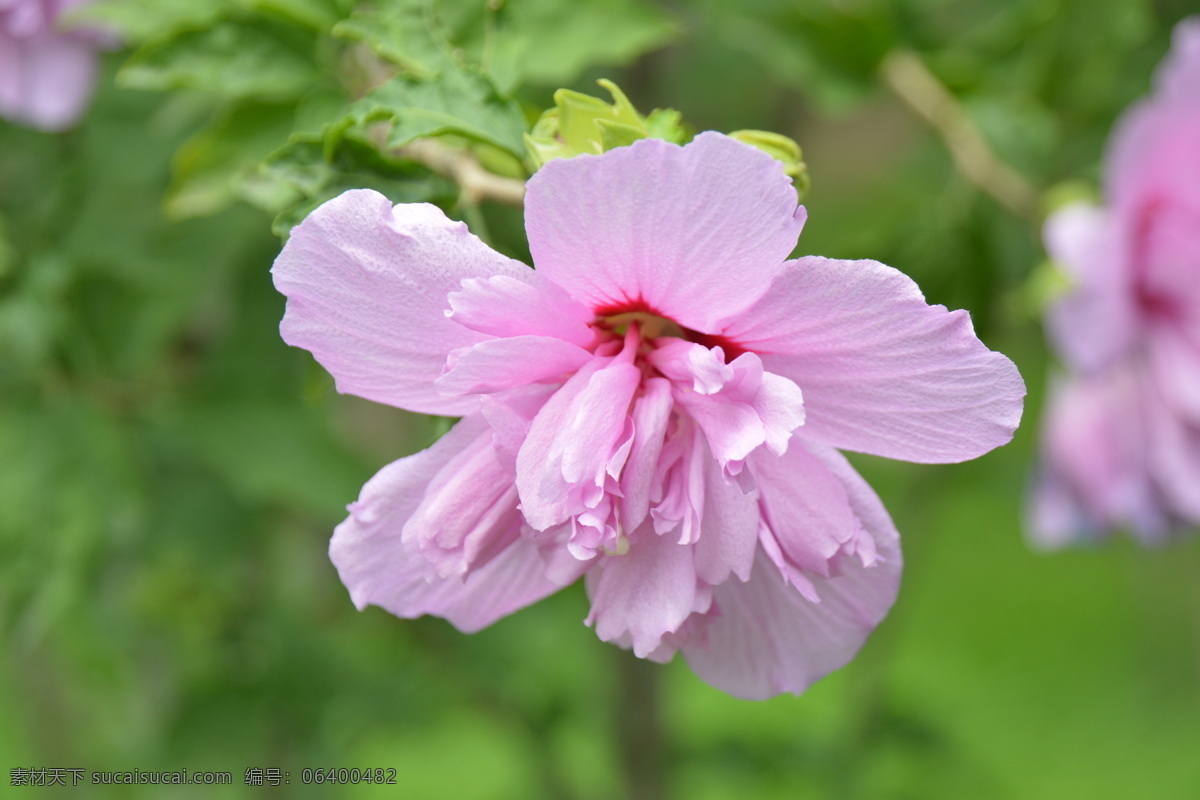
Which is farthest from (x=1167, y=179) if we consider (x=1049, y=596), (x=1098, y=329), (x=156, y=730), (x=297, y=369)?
(x=1049, y=596)

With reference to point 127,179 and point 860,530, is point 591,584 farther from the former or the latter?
point 127,179

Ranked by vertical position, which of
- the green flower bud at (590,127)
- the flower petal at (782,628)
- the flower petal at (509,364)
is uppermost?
the green flower bud at (590,127)

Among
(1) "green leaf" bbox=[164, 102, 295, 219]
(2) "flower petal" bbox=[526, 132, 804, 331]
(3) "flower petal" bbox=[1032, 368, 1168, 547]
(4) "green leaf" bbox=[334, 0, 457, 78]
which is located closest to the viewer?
(2) "flower petal" bbox=[526, 132, 804, 331]

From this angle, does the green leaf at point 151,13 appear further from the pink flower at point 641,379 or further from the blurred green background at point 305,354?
the pink flower at point 641,379

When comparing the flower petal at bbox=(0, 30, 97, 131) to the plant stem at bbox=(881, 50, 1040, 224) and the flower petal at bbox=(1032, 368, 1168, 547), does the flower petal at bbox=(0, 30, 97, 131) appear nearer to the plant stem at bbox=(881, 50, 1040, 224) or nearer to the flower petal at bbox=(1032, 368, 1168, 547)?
the plant stem at bbox=(881, 50, 1040, 224)

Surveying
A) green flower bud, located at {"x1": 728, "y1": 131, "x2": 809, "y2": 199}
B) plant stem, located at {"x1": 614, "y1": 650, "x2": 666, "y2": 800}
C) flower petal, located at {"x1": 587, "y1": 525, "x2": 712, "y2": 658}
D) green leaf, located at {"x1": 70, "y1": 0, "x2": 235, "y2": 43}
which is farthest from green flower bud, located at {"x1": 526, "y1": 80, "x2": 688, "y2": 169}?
plant stem, located at {"x1": 614, "y1": 650, "x2": 666, "y2": 800}

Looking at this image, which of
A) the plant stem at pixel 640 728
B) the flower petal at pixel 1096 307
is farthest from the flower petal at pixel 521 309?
the plant stem at pixel 640 728

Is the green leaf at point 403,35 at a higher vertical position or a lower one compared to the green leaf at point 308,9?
higher
